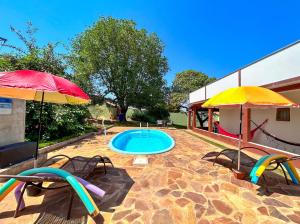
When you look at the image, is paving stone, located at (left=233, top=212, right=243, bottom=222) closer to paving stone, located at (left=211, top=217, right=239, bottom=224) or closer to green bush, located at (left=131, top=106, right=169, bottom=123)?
paving stone, located at (left=211, top=217, right=239, bottom=224)

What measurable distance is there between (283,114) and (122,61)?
54.2ft

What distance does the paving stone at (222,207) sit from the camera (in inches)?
124

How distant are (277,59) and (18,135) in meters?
10.0

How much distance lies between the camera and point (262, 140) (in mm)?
10227

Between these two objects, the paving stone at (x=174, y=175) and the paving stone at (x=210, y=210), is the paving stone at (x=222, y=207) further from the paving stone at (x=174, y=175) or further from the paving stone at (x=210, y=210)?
the paving stone at (x=174, y=175)

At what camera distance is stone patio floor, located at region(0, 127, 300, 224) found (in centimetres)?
294

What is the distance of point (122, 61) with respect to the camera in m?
20.2

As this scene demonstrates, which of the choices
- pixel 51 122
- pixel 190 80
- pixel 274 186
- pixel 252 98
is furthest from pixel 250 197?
pixel 190 80

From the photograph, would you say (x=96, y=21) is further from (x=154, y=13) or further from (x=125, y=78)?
(x=154, y=13)

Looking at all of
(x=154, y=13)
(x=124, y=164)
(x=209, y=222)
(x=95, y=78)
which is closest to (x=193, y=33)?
(x=154, y=13)

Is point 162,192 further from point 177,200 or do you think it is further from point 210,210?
point 210,210

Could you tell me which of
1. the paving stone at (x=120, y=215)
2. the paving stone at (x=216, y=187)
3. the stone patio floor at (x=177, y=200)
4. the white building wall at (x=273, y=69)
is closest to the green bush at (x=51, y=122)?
the stone patio floor at (x=177, y=200)

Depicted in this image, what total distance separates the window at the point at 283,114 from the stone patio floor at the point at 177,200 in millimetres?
5509

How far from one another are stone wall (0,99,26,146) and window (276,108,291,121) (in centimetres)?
1164
